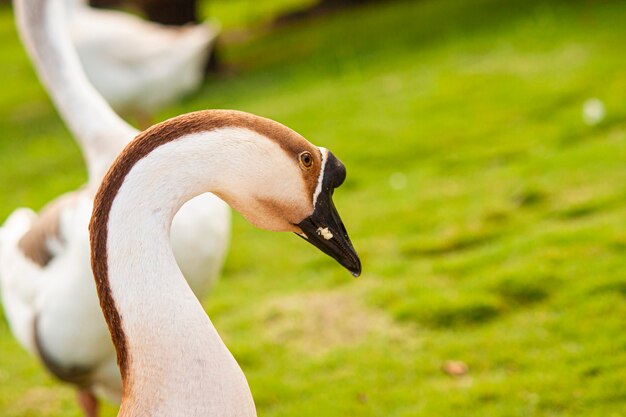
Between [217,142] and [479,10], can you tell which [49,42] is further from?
[479,10]

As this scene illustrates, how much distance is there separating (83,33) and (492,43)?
209 inches

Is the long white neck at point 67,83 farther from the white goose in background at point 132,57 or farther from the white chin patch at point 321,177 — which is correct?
the white goose in background at point 132,57

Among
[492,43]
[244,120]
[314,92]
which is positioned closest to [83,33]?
[314,92]

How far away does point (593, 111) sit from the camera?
8086 mm

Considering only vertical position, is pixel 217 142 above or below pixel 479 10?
above

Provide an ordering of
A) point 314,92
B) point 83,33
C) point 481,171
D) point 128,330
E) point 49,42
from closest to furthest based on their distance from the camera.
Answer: point 128,330, point 49,42, point 481,171, point 83,33, point 314,92

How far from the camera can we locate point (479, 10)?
44.6 feet

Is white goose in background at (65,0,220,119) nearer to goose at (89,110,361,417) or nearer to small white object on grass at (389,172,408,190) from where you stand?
small white object on grass at (389,172,408,190)

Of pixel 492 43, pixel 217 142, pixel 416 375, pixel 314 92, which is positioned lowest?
pixel 314 92

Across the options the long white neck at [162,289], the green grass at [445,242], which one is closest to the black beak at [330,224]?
the long white neck at [162,289]

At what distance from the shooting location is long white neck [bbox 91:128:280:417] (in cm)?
235

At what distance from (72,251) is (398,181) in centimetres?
421

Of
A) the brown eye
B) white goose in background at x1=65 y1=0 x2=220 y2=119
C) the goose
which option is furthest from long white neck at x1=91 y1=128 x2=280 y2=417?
white goose in background at x1=65 y1=0 x2=220 y2=119

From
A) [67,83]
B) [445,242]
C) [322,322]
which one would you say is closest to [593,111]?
[445,242]
